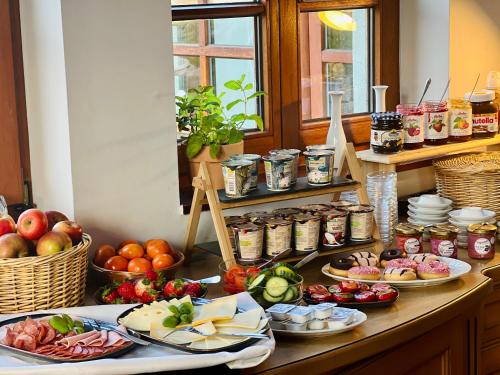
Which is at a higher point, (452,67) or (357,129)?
(452,67)

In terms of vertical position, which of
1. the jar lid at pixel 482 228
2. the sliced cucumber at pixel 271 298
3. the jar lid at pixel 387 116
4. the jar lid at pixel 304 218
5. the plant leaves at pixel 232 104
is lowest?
the sliced cucumber at pixel 271 298

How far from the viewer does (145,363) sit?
5.89 ft

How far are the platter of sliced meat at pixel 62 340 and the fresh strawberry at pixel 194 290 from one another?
0.26m

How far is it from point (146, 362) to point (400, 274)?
2.80 feet

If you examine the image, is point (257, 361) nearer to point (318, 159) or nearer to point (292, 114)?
point (318, 159)

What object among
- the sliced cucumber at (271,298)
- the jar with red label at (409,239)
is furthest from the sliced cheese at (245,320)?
the jar with red label at (409,239)

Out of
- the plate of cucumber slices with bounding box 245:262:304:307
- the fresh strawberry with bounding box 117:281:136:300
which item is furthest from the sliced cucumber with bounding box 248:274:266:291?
the fresh strawberry with bounding box 117:281:136:300

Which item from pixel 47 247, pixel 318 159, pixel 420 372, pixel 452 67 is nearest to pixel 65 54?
pixel 47 247

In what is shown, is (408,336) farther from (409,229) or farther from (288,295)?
(409,229)

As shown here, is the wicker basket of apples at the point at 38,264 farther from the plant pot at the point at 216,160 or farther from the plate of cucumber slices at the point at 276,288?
the plant pot at the point at 216,160

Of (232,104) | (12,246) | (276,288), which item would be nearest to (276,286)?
(276,288)

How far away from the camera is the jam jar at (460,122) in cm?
311

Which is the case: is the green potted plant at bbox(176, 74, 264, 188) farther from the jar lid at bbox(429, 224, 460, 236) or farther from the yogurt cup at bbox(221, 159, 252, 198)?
the jar lid at bbox(429, 224, 460, 236)

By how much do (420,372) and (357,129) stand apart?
1165mm
